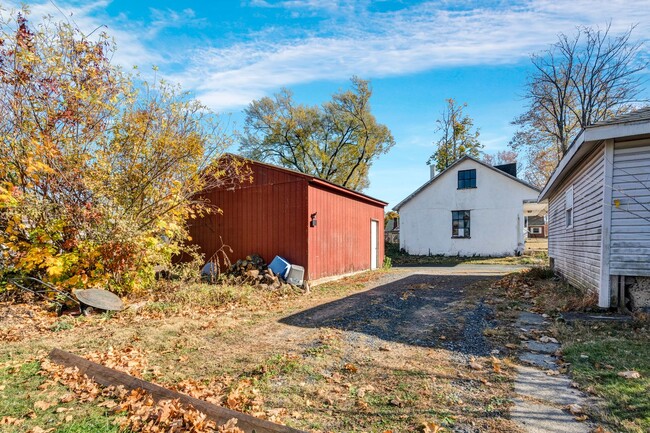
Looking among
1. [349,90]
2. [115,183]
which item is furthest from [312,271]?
[349,90]

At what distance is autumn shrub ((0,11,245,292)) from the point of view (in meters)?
6.29

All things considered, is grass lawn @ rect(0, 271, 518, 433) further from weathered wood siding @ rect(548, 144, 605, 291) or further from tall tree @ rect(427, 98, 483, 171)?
tall tree @ rect(427, 98, 483, 171)

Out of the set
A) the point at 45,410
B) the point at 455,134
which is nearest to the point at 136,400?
the point at 45,410

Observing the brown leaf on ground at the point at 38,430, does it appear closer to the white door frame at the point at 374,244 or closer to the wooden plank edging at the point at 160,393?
the wooden plank edging at the point at 160,393

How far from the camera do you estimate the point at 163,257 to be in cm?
793

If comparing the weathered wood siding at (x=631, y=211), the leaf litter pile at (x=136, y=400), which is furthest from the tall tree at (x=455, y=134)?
the leaf litter pile at (x=136, y=400)

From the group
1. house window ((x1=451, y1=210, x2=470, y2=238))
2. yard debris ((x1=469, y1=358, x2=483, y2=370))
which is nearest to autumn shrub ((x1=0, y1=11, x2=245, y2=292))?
yard debris ((x1=469, y1=358, x2=483, y2=370))

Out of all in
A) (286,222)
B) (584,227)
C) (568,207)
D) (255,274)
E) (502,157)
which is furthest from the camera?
(502,157)

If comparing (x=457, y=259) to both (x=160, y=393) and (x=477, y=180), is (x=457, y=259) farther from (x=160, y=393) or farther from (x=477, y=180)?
(x=160, y=393)

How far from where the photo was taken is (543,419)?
2.60 m

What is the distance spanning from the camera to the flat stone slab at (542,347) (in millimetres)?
4211

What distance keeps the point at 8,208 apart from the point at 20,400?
4.96 metres

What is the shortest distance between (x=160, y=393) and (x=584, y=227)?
321 inches

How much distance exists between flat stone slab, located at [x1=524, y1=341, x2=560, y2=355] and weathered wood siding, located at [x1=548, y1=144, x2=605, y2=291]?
241cm
